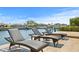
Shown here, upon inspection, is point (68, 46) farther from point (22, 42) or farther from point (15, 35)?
point (15, 35)

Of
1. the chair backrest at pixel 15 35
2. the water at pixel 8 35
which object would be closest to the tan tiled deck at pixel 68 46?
the water at pixel 8 35

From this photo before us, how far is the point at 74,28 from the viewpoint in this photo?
4.27m

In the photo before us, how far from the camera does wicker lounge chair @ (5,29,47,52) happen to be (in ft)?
13.0

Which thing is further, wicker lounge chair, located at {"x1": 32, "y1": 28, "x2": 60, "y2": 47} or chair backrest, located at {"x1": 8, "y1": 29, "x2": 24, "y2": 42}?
wicker lounge chair, located at {"x1": 32, "y1": 28, "x2": 60, "y2": 47}

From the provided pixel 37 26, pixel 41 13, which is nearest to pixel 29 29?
pixel 37 26

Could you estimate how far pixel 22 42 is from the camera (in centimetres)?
403

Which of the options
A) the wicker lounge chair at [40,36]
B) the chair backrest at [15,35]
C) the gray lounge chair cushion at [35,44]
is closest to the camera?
the gray lounge chair cushion at [35,44]

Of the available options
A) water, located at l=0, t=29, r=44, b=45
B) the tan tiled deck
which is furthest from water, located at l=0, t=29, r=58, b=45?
the tan tiled deck

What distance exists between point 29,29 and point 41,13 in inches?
18.0

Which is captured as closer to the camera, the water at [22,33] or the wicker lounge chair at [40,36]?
the water at [22,33]

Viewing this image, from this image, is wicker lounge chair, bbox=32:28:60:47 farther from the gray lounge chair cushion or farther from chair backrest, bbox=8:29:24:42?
chair backrest, bbox=8:29:24:42

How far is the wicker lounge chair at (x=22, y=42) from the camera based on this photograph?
3.96 meters

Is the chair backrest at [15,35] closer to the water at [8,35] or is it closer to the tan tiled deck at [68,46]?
the water at [8,35]

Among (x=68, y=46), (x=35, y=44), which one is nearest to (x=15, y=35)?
(x=35, y=44)
